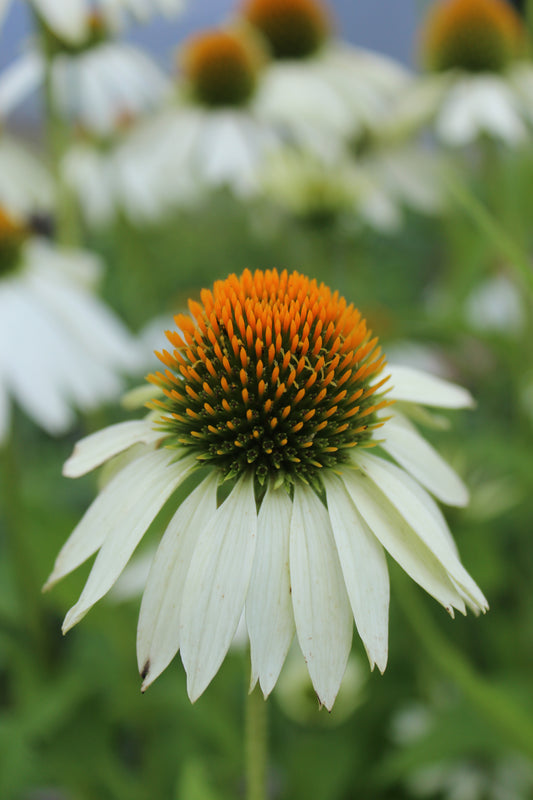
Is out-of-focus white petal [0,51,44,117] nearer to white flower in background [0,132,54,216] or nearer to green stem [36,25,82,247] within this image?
green stem [36,25,82,247]

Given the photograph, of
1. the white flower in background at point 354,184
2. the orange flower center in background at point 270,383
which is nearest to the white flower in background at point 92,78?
the white flower in background at point 354,184

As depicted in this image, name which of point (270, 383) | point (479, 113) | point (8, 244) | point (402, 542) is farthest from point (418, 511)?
point (479, 113)

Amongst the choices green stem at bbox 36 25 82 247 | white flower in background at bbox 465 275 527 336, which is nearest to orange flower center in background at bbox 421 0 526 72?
white flower in background at bbox 465 275 527 336

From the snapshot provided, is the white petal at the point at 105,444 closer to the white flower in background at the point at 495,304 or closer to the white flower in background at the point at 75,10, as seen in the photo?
the white flower in background at the point at 75,10

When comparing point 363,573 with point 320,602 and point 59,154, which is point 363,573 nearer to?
point 320,602

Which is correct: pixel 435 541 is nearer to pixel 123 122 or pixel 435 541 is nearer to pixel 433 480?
pixel 433 480

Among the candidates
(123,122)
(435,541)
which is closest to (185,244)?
(123,122)
